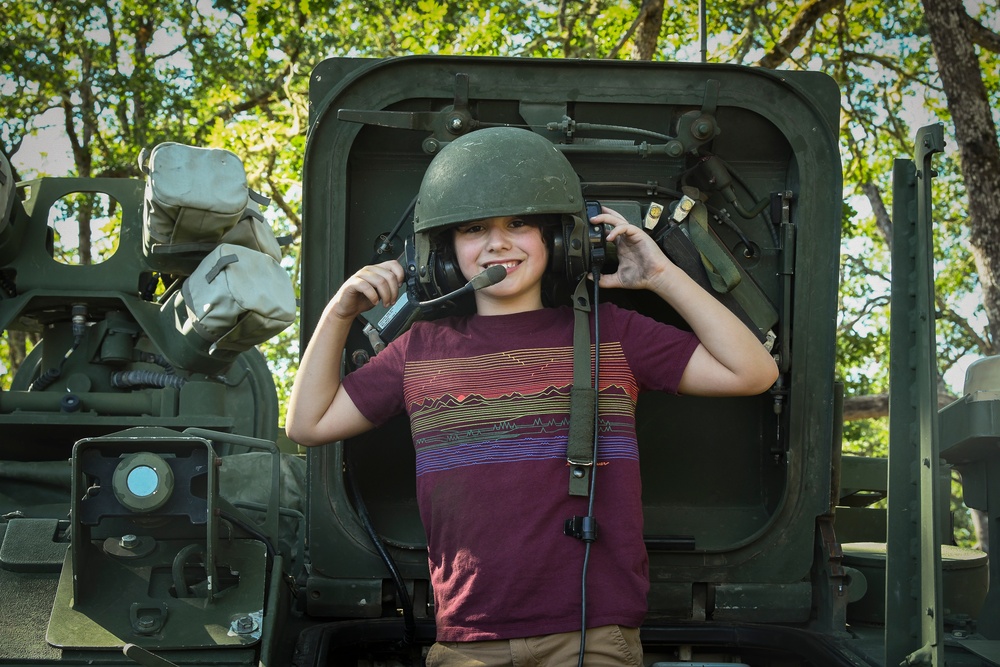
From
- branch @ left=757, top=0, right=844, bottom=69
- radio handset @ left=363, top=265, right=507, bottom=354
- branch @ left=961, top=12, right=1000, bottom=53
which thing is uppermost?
branch @ left=757, top=0, right=844, bottom=69

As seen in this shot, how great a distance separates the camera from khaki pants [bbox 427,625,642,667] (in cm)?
292

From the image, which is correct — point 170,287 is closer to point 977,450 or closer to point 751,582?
point 751,582

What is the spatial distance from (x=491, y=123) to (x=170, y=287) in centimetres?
202

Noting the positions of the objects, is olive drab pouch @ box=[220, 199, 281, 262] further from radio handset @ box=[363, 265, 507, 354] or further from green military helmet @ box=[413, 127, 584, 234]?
green military helmet @ box=[413, 127, 584, 234]

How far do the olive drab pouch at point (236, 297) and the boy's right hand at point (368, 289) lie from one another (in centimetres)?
119

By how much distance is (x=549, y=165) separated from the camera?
10.8ft

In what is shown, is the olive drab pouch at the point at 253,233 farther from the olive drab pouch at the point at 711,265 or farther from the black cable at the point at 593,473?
→ the black cable at the point at 593,473

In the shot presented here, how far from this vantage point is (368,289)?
321 centimetres

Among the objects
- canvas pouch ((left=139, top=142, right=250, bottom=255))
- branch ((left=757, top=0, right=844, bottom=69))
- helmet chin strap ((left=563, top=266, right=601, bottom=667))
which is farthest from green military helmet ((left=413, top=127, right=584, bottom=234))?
branch ((left=757, top=0, right=844, bottom=69))

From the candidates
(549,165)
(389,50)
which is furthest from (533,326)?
(389,50)

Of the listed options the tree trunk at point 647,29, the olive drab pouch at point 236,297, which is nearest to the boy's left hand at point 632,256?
the olive drab pouch at point 236,297

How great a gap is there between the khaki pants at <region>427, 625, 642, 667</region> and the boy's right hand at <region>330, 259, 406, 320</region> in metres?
0.93

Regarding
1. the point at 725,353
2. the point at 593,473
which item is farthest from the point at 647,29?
the point at 593,473

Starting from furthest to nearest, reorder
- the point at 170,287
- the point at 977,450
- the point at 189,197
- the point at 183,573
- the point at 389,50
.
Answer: the point at 389,50 < the point at 170,287 < the point at 189,197 < the point at 977,450 < the point at 183,573
